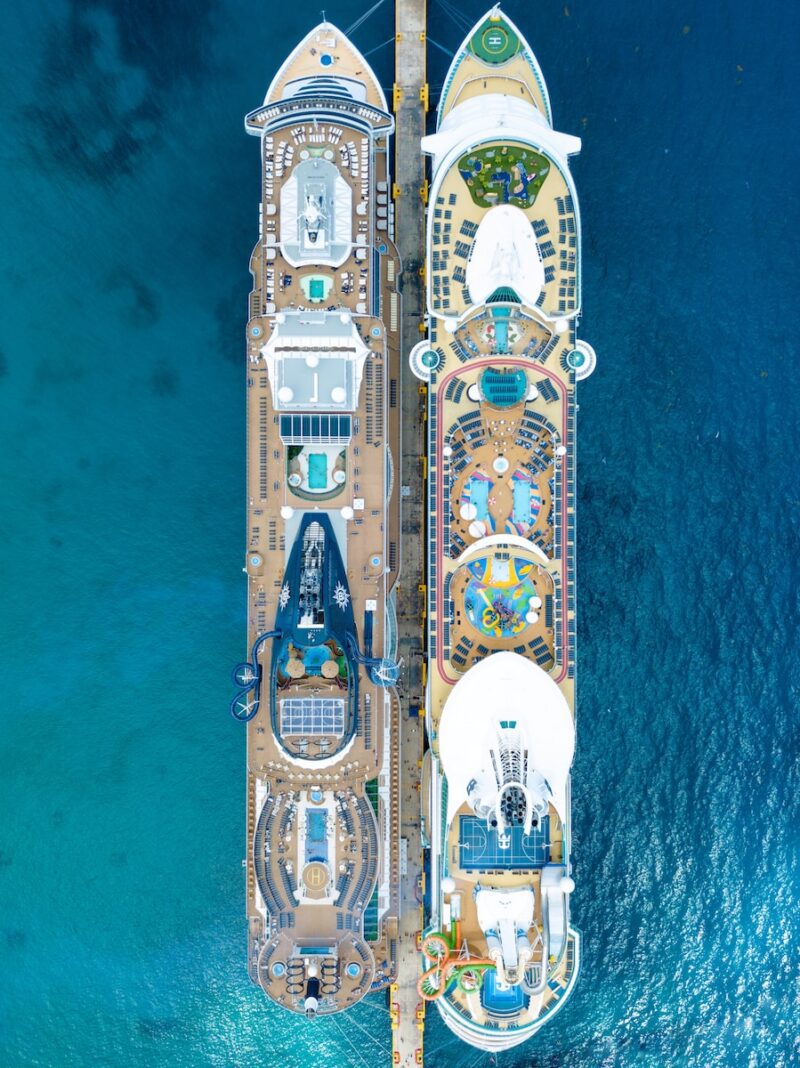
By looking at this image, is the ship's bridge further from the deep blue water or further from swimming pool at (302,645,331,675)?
swimming pool at (302,645,331,675)

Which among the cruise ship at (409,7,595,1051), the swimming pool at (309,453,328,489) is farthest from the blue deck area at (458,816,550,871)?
the swimming pool at (309,453,328,489)

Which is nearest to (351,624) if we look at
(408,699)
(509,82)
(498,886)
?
(408,699)

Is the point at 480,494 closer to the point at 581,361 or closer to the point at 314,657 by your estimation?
the point at 581,361

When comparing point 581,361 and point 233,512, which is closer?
point 581,361

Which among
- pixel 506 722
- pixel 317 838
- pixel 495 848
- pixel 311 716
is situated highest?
pixel 311 716

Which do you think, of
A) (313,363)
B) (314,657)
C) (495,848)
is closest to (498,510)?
(313,363)

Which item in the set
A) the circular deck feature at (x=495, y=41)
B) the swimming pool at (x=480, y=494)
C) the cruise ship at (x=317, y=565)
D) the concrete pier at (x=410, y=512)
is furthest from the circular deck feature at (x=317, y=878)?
the circular deck feature at (x=495, y=41)

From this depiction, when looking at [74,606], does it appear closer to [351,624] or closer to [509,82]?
[351,624]
